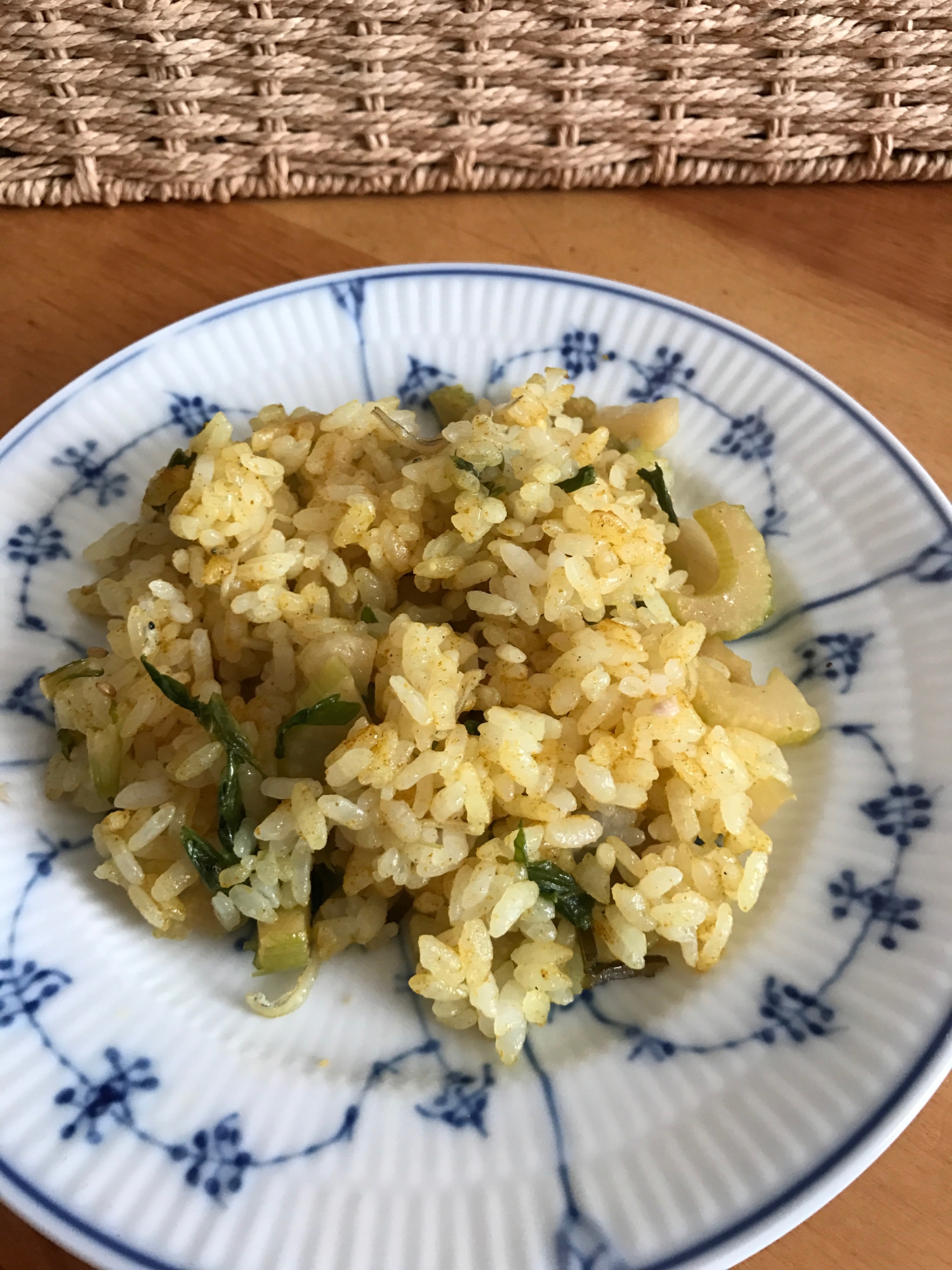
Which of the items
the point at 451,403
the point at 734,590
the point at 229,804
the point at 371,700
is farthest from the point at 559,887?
the point at 451,403

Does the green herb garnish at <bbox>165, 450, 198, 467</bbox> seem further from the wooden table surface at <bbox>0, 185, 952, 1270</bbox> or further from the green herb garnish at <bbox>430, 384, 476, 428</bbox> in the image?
the wooden table surface at <bbox>0, 185, 952, 1270</bbox>

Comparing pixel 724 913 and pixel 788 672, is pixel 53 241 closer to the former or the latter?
pixel 788 672

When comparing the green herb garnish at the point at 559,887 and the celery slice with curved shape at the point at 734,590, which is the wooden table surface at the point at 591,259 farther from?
the green herb garnish at the point at 559,887

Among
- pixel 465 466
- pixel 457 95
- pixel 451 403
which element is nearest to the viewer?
pixel 465 466

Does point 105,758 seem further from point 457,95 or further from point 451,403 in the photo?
point 457,95

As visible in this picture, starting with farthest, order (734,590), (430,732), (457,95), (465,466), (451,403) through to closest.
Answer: (457,95) < (451,403) < (734,590) < (465,466) < (430,732)

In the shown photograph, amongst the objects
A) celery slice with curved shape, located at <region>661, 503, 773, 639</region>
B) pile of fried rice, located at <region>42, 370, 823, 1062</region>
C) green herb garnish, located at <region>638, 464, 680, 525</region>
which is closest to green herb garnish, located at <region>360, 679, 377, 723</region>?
pile of fried rice, located at <region>42, 370, 823, 1062</region>

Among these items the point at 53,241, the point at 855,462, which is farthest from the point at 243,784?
the point at 53,241
